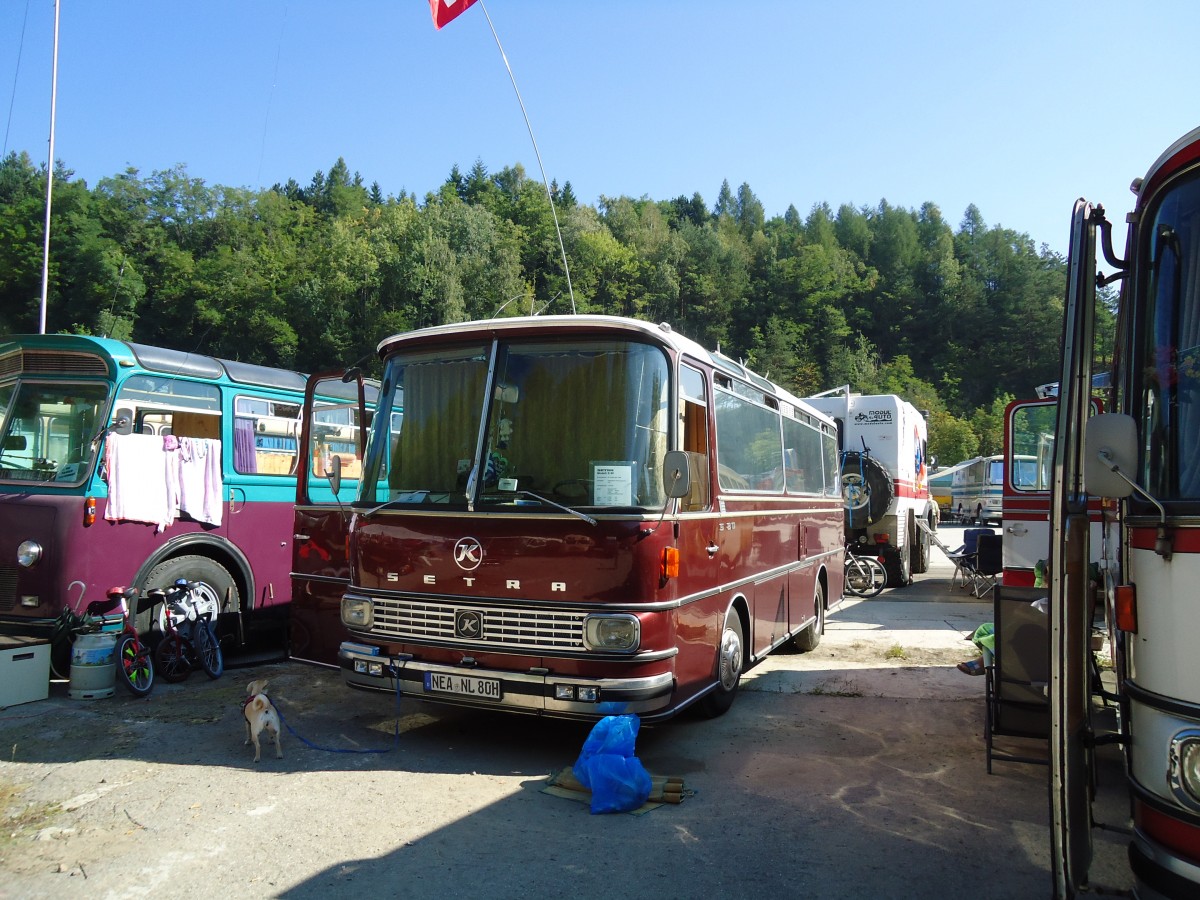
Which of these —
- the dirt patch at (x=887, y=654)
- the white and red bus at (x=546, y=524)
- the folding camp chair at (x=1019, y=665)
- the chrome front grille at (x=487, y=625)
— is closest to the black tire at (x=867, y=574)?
the dirt patch at (x=887, y=654)

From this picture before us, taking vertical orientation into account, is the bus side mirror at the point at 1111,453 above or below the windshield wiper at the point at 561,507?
above

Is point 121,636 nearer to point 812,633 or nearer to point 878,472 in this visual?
point 812,633

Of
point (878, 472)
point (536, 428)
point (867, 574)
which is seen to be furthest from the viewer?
point (878, 472)

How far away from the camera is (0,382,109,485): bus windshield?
816cm

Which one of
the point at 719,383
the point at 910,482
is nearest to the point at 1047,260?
the point at 910,482

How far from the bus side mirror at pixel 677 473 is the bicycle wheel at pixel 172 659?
549cm

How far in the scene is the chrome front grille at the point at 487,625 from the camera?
18.4 ft

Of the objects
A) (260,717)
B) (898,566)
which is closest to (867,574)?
(898,566)

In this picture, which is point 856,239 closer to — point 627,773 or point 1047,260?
point 1047,260

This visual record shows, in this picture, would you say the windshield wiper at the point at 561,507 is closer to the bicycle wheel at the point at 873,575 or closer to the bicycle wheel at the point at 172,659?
the bicycle wheel at the point at 172,659

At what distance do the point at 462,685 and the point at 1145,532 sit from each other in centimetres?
406

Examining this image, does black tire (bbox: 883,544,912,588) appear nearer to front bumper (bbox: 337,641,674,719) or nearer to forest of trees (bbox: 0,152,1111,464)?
front bumper (bbox: 337,641,674,719)

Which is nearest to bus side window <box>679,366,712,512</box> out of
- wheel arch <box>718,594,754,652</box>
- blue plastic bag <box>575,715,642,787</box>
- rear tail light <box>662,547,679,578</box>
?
rear tail light <box>662,547,679,578</box>

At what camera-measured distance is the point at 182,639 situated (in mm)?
8469
